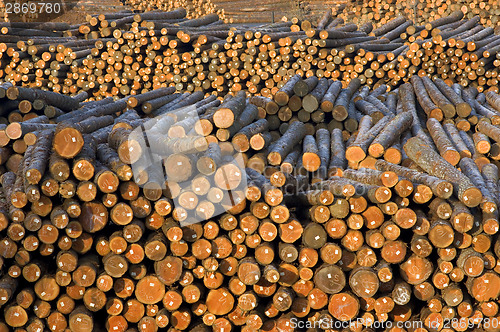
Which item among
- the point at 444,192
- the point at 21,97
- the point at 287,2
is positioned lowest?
the point at 287,2

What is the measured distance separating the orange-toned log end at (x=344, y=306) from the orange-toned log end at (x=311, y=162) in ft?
6.57

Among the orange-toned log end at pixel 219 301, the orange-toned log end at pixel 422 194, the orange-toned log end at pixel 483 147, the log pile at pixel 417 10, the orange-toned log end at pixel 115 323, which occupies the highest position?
the orange-toned log end at pixel 422 194

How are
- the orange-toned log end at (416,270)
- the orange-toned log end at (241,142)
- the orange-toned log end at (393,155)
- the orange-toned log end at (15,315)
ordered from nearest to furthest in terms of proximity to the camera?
the orange-toned log end at (15,315)
the orange-toned log end at (416,270)
the orange-toned log end at (241,142)
the orange-toned log end at (393,155)

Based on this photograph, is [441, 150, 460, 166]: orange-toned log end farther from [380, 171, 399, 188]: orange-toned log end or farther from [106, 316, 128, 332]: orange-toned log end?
[106, 316, 128, 332]: orange-toned log end

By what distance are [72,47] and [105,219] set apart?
7.80 meters

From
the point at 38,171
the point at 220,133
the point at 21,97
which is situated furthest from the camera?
the point at 21,97

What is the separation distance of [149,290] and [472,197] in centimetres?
353

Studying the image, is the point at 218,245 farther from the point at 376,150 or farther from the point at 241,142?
the point at 376,150

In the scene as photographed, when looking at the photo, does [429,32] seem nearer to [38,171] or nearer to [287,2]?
[287,2]

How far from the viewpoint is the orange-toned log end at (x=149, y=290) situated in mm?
4953

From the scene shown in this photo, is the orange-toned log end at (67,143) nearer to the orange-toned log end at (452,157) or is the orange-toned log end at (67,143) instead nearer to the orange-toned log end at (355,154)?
the orange-toned log end at (355,154)

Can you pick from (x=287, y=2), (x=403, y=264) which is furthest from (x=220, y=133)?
(x=287, y=2)

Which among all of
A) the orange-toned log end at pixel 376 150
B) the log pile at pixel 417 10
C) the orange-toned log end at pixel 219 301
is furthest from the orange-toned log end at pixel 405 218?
the log pile at pixel 417 10

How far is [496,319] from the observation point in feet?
16.7
